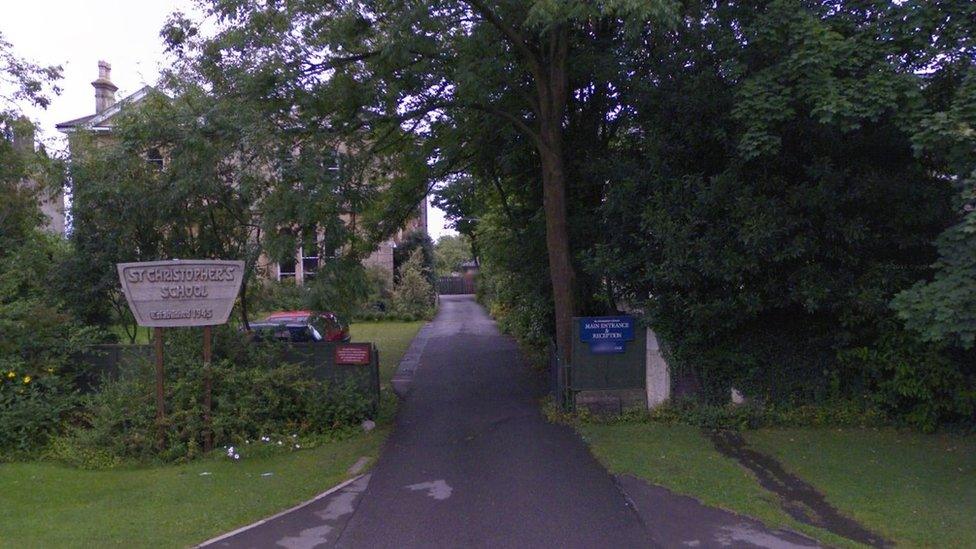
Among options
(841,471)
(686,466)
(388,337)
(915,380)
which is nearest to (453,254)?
(388,337)

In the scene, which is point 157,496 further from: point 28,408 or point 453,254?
point 453,254

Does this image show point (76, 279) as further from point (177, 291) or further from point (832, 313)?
point (832, 313)

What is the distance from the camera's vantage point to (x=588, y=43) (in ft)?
50.5

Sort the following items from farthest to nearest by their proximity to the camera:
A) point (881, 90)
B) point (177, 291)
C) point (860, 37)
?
point (177, 291), point (860, 37), point (881, 90)

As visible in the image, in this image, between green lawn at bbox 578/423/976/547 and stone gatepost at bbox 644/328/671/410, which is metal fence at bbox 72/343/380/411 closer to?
green lawn at bbox 578/423/976/547

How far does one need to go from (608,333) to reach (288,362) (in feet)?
17.6

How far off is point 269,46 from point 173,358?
5.27 m

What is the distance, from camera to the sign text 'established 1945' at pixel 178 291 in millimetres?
12195

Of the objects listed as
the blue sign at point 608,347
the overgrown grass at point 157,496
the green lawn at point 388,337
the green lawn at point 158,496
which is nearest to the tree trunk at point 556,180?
the blue sign at point 608,347

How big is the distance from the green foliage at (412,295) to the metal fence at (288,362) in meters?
24.8

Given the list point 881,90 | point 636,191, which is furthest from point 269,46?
point 881,90

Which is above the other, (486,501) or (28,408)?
(28,408)

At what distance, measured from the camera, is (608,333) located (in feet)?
46.8

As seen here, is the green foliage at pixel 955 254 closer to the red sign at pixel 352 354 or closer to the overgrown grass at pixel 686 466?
the overgrown grass at pixel 686 466
